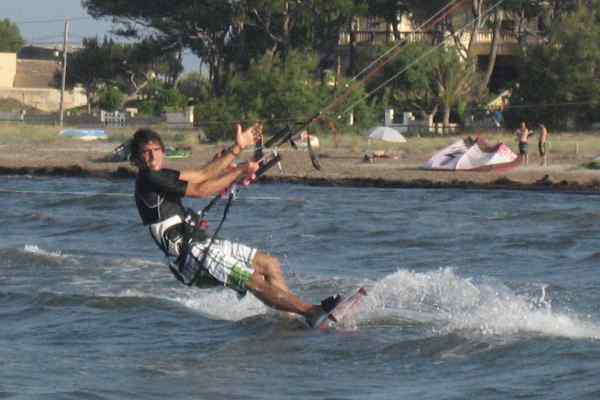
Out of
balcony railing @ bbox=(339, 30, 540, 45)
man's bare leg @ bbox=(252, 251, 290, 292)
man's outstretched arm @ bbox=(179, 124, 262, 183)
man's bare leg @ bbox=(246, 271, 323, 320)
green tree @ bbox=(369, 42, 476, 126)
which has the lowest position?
man's bare leg @ bbox=(246, 271, 323, 320)

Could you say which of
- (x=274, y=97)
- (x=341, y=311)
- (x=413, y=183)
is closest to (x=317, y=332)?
(x=341, y=311)

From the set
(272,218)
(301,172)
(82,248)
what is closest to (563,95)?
(301,172)

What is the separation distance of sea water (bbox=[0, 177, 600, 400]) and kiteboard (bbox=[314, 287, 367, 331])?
12 cm

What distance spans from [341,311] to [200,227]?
4.10 ft

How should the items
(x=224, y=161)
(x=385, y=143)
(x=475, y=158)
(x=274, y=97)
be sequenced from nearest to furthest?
(x=224, y=161)
(x=475, y=158)
(x=385, y=143)
(x=274, y=97)

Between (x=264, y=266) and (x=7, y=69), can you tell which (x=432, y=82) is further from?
(x=7, y=69)

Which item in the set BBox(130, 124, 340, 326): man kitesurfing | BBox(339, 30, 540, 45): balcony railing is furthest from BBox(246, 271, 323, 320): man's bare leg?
BBox(339, 30, 540, 45): balcony railing

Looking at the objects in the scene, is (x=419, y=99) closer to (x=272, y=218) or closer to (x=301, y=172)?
(x=301, y=172)

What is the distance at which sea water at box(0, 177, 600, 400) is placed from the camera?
8492 millimetres

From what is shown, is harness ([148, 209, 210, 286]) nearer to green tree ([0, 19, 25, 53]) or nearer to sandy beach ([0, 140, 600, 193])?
sandy beach ([0, 140, 600, 193])

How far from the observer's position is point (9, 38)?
102688 mm

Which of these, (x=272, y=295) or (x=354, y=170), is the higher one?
(x=272, y=295)

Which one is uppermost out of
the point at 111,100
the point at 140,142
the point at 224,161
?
the point at 140,142

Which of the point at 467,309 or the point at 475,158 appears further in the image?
the point at 475,158
